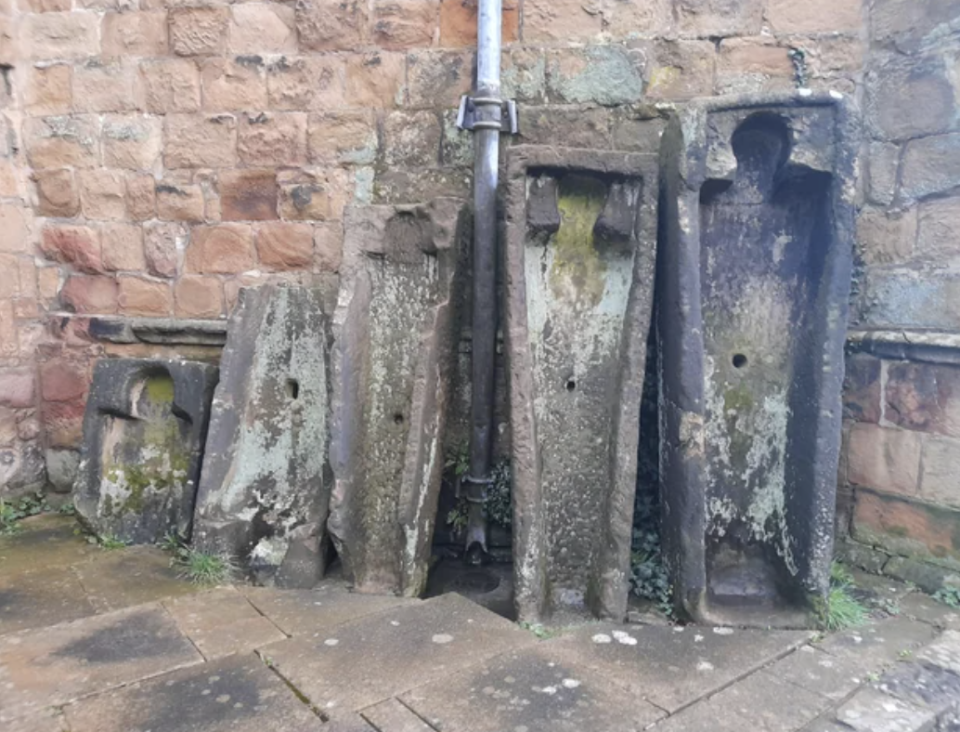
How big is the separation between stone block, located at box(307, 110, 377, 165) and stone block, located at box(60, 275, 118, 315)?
136 cm

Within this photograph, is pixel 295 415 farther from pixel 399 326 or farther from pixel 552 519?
pixel 552 519

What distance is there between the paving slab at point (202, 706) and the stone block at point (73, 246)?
8.26 feet

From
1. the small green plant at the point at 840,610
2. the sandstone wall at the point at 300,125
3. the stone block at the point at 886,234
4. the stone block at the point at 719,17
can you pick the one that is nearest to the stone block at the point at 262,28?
the sandstone wall at the point at 300,125

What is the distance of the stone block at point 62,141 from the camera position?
3629 millimetres

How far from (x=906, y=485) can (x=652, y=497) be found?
1.04 meters

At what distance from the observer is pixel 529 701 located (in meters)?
1.91

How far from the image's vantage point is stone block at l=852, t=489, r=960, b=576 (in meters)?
2.69

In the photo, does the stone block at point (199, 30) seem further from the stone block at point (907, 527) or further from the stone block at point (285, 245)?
the stone block at point (907, 527)

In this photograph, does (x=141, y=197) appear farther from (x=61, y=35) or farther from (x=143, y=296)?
(x=61, y=35)

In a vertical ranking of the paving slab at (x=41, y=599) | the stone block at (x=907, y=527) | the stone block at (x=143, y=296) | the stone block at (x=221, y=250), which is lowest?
the paving slab at (x=41, y=599)

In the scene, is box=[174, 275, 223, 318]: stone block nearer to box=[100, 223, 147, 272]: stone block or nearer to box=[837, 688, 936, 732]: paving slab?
box=[100, 223, 147, 272]: stone block

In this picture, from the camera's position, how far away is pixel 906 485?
2.80m

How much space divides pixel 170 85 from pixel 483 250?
6.28ft

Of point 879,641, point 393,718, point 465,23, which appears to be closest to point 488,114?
point 465,23
